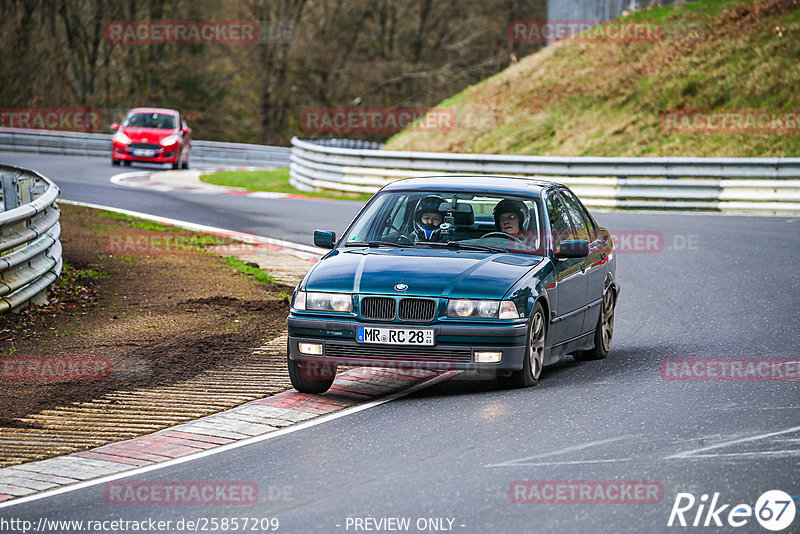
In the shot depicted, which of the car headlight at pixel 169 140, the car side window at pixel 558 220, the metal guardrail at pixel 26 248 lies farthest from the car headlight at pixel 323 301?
the car headlight at pixel 169 140

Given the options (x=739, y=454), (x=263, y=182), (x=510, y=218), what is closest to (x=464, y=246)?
(x=510, y=218)

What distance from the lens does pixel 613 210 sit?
24.7 meters

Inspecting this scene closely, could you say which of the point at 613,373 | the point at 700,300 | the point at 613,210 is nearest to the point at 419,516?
the point at 613,373

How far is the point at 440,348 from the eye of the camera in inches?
328

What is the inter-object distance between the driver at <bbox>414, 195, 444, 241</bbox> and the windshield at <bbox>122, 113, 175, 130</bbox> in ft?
88.7

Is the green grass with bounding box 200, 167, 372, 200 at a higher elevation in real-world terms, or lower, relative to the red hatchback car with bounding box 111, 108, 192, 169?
lower

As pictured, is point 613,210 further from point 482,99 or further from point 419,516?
point 419,516

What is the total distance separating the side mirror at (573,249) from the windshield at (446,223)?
19cm

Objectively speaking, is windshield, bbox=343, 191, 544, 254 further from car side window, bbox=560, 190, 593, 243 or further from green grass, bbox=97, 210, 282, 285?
green grass, bbox=97, 210, 282, 285

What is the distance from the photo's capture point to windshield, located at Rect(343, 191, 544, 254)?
9.42m

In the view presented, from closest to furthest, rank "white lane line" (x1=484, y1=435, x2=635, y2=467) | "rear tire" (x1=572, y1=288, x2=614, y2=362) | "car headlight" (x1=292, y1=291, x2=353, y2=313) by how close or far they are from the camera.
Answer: "white lane line" (x1=484, y1=435, x2=635, y2=467) < "car headlight" (x1=292, y1=291, x2=353, y2=313) < "rear tire" (x1=572, y1=288, x2=614, y2=362)

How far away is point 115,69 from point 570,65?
30.3 m

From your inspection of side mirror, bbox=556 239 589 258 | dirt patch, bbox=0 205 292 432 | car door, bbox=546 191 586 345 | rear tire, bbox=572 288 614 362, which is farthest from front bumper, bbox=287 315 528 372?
rear tire, bbox=572 288 614 362

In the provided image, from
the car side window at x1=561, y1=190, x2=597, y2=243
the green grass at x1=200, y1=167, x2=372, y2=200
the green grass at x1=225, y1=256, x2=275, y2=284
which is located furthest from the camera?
the green grass at x1=200, y1=167, x2=372, y2=200
